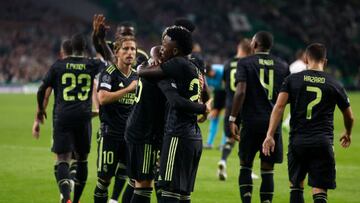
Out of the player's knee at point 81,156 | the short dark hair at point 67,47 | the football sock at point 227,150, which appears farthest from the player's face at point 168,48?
the football sock at point 227,150

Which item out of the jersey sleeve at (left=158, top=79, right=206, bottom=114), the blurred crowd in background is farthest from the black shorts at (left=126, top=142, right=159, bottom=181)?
the blurred crowd in background

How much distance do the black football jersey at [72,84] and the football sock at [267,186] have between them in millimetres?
2685

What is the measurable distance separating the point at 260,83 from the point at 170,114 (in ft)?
9.90

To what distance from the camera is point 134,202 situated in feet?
29.6

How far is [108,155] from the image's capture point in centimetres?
1024

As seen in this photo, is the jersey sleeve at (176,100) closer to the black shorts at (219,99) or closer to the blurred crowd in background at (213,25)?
the black shorts at (219,99)

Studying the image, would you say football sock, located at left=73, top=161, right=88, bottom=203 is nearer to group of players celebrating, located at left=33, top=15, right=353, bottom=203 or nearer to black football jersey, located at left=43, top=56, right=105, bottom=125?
group of players celebrating, located at left=33, top=15, right=353, bottom=203

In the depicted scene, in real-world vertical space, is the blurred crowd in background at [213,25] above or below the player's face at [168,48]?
above

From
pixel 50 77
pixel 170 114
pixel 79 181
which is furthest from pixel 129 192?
pixel 50 77

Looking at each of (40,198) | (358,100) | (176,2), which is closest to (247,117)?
(40,198)

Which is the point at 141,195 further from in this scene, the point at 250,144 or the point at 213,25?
the point at 213,25

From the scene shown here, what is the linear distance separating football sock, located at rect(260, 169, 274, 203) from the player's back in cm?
61

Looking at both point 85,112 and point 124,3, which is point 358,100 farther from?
point 85,112

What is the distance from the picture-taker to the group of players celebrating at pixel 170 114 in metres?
8.49
